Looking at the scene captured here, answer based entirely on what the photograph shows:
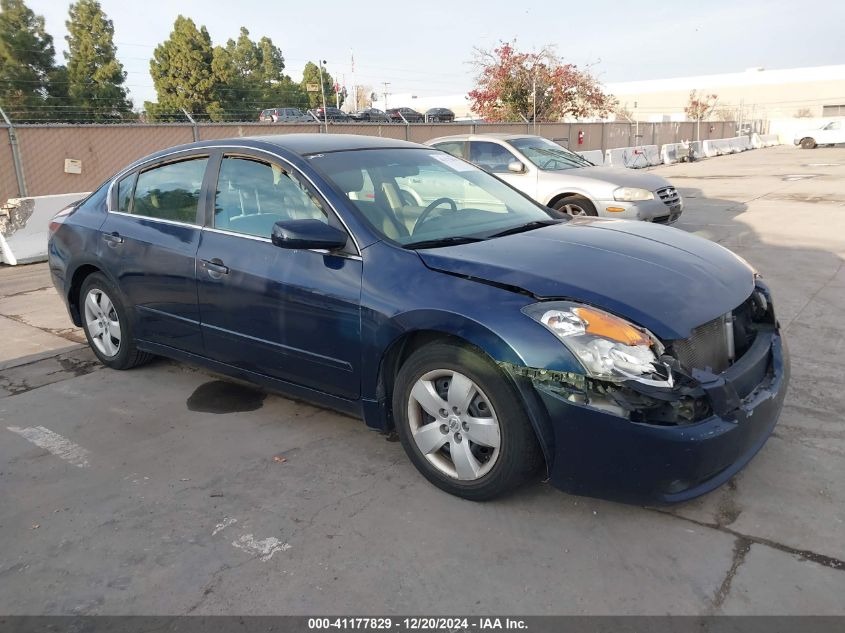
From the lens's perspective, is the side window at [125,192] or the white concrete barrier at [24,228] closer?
the side window at [125,192]

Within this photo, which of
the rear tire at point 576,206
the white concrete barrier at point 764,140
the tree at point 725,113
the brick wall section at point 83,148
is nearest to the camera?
the rear tire at point 576,206

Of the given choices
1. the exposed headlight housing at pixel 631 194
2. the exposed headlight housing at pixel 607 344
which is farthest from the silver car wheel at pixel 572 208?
the exposed headlight housing at pixel 607 344

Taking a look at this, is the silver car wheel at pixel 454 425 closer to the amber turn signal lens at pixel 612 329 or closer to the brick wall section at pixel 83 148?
the amber turn signal lens at pixel 612 329

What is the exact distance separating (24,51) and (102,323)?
28171mm

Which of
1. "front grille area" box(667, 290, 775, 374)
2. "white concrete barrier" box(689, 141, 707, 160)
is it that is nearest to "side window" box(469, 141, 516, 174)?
"front grille area" box(667, 290, 775, 374)

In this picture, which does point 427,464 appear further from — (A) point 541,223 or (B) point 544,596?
(A) point 541,223

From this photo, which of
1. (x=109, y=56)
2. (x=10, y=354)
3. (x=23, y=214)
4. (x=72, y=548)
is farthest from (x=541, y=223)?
(x=109, y=56)

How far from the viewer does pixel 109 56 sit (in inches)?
1228

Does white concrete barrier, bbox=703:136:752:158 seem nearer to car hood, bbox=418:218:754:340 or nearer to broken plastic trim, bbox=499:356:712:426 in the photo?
car hood, bbox=418:218:754:340

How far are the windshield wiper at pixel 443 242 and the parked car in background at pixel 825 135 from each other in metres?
40.7

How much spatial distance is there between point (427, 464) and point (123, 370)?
2888mm

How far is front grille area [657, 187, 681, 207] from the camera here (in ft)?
30.1

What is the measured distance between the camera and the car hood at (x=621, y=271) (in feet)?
9.19

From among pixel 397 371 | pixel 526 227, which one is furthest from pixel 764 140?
pixel 397 371
